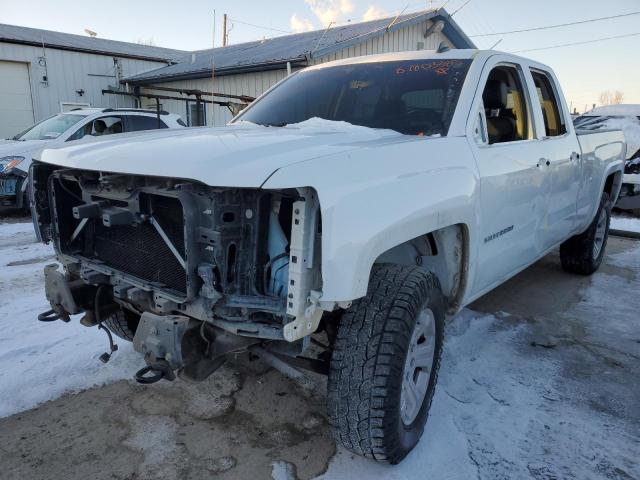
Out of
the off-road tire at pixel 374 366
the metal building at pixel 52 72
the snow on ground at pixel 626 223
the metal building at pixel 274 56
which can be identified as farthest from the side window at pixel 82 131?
the snow on ground at pixel 626 223

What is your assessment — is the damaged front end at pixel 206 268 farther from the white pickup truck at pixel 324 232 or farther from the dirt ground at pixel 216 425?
the dirt ground at pixel 216 425

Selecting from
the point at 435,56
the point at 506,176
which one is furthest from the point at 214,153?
the point at 435,56

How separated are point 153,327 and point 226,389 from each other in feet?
4.06

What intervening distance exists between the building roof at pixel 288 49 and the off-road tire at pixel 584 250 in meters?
7.29

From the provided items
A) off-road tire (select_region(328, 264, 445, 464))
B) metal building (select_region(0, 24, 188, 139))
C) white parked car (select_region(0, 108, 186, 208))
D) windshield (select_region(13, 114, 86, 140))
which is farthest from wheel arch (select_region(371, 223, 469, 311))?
metal building (select_region(0, 24, 188, 139))

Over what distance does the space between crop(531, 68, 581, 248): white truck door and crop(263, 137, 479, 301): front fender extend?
1.51 metres

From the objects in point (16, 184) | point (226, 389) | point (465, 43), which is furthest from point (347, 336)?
point (465, 43)

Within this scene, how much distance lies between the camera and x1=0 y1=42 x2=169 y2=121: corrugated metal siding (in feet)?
52.4

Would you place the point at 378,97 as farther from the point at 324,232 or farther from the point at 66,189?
the point at 66,189

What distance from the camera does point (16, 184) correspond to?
26.7ft

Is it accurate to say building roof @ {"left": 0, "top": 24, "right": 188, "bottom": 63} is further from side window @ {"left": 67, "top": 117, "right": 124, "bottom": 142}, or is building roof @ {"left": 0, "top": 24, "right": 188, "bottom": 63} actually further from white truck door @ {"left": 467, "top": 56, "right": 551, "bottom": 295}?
white truck door @ {"left": 467, "top": 56, "right": 551, "bottom": 295}

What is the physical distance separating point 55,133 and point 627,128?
36.7ft

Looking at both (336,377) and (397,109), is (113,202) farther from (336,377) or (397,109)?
(397,109)

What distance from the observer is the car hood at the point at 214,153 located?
1.87 meters
